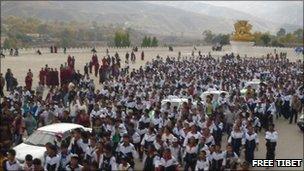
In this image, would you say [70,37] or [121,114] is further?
[70,37]

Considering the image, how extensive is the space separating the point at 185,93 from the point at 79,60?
29755mm

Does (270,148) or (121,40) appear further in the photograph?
(121,40)

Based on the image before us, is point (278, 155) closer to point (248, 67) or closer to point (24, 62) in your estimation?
point (248, 67)

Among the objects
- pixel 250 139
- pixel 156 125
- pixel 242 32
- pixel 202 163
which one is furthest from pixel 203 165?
pixel 242 32

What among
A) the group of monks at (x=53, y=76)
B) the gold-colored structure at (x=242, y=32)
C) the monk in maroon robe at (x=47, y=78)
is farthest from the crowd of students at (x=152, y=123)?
the gold-colored structure at (x=242, y=32)

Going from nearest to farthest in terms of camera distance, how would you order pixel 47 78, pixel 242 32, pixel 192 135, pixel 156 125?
pixel 192 135 → pixel 156 125 → pixel 47 78 → pixel 242 32

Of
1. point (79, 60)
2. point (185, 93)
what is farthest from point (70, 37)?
point (185, 93)

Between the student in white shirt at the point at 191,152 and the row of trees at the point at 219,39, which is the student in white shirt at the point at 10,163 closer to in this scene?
the student in white shirt at the point at 191,152

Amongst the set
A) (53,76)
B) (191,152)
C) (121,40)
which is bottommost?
(121,40)

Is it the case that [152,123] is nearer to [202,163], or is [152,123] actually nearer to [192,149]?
[192,149]

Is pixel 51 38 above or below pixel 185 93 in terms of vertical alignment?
below

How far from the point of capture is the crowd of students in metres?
10.4

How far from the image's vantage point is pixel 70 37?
5404 inches

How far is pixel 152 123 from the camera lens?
1391cm
